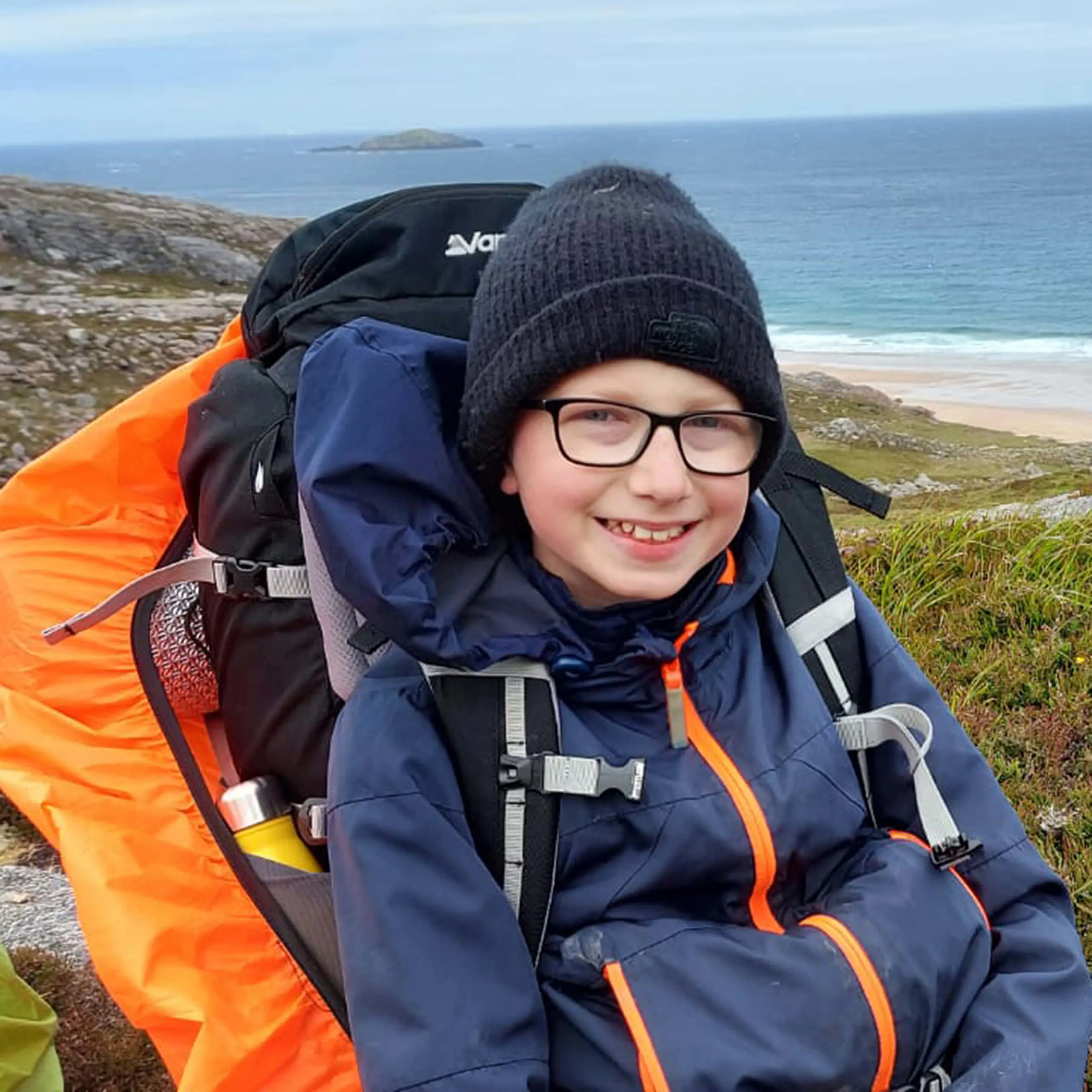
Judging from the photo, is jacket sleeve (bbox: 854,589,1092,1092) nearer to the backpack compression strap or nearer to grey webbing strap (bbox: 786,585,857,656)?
grey webbing strap (bbox: 786,585,857,656)

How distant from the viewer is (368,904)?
2248 millimetres

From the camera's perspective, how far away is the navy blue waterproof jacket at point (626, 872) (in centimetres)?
223

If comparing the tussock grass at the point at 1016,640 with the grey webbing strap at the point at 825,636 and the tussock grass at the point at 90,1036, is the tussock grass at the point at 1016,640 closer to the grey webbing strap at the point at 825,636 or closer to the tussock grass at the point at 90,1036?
the grey webbing strap at the point at 825,636

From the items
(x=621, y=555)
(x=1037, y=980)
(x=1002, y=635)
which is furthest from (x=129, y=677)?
(x=1002, y=635)

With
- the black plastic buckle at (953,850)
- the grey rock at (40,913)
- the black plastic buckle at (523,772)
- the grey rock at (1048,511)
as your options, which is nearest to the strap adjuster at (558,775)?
the black plastic buckle at (523,772)

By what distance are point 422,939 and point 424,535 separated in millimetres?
743

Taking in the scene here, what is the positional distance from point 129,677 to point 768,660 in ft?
5.08

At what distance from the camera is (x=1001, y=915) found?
2.70m

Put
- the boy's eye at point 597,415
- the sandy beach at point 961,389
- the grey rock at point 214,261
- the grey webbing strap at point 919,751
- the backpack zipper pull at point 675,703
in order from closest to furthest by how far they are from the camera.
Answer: the boy's eye at point 597,415 < the backpack zipper pull at point 675,703 < the grey webbing strap at point 919,751 < the grey rock at point 214,261 < the sandy beach at point 961,389

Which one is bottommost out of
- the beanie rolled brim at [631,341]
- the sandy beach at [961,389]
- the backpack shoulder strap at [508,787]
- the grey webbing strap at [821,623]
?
the sandy beach at [961,389]

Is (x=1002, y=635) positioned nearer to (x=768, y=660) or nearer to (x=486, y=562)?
(x=768, y=660)

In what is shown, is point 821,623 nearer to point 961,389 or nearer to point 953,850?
point 953,850

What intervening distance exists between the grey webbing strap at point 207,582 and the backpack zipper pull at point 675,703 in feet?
2.69

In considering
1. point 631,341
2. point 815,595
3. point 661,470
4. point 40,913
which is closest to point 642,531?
point 661,470
